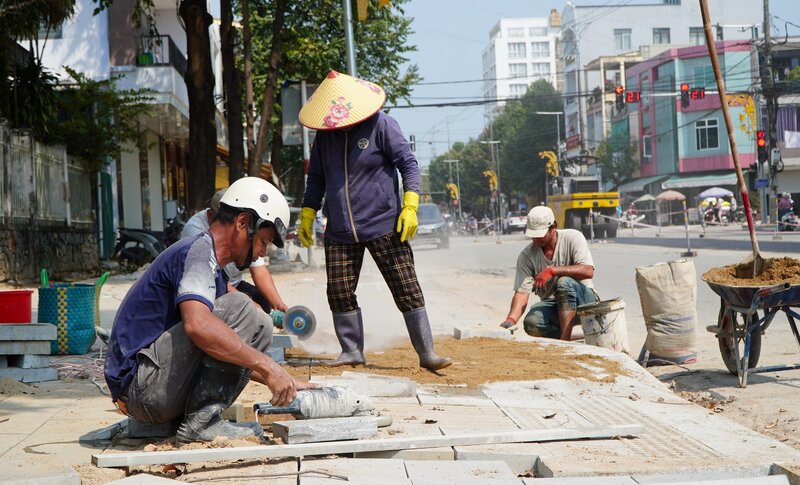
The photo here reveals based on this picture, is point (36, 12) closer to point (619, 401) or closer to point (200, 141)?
point (200, 141)

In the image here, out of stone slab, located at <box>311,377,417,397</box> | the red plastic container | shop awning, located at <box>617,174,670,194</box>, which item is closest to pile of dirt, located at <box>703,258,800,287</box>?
stone slab, located at <box>311,377,417,397</box>

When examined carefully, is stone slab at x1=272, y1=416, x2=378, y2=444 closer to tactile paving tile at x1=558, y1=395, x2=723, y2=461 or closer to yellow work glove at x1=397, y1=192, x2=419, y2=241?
tactile paving tile at x1=558, y1=395, x2=723, y2=461

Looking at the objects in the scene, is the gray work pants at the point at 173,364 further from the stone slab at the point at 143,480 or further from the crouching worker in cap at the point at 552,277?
the crouching worker in cap at the point at 552,277

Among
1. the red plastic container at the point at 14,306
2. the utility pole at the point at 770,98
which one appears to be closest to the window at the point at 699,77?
the utility pole at the point at 770,98

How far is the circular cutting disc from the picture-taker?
7574 millimetres

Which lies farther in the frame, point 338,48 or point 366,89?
point 338,48

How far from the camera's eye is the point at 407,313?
21.7ft

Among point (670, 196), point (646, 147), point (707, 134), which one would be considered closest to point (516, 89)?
point (646, 147)

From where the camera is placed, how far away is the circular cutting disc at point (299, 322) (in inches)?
298

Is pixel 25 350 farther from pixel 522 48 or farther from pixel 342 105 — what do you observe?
pixel 522 48

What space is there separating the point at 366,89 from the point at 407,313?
1.55m

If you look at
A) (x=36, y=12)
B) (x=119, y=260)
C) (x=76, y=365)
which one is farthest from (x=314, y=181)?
(x=119, y=260)

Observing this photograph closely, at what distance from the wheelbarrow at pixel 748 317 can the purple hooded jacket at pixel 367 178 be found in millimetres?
2266

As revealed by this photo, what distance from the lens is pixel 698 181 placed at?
61.4 metres
